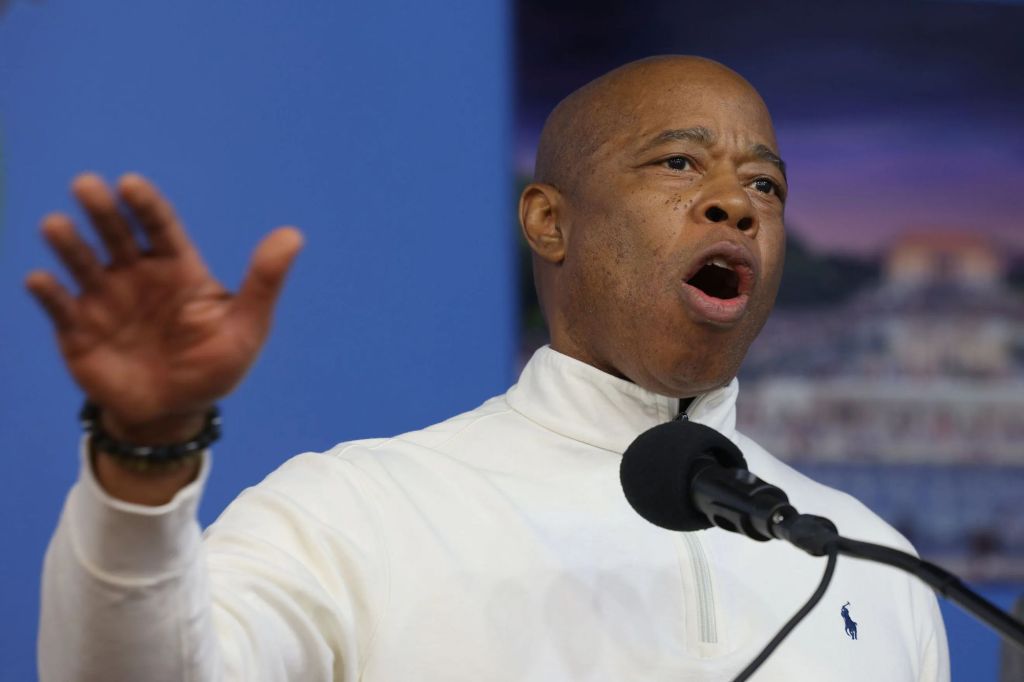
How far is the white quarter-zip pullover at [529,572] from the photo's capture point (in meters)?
1.06

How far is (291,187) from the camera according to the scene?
6.31ft

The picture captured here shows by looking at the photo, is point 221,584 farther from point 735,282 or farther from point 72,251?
point 735,282

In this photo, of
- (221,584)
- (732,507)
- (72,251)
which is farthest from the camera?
(221,584)

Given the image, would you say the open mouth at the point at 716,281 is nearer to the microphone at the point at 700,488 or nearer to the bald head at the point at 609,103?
the bald head at the point at 609,103

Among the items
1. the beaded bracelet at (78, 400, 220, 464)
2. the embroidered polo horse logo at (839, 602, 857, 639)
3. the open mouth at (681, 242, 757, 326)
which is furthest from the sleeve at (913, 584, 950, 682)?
the beaded bracelet at (78, 400, 220, 464)

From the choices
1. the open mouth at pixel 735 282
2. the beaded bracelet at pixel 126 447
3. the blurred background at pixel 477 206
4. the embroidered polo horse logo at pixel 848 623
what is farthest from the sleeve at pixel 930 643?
the beaded bracelet at pixel 126 447

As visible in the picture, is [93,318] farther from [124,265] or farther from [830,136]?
[830,136]

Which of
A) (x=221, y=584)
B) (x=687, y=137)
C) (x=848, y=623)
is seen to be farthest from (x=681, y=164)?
(x=221, y=584)

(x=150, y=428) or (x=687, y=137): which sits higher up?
(x=687, y=137)

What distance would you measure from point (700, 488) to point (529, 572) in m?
0.35

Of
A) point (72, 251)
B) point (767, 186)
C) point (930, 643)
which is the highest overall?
point (767, 186)

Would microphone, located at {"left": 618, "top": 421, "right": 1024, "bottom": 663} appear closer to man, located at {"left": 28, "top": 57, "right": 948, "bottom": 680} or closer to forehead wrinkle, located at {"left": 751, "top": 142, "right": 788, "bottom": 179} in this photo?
man, located at {"left": 28, "top": 57, "right": 948, "bottom": 680}

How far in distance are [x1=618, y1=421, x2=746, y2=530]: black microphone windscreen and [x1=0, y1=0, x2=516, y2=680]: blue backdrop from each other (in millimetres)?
1035

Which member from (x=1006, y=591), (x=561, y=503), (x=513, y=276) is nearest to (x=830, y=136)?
(x=513, y=276)
